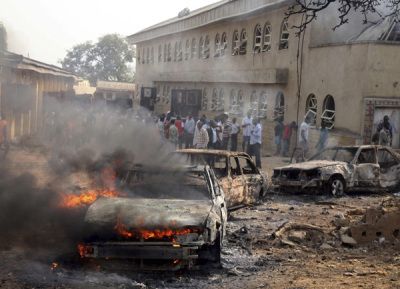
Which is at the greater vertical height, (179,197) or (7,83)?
(7,83)

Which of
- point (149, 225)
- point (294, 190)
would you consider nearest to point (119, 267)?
point (149, 225)

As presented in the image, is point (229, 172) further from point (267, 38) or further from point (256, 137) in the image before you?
point (267, 38)

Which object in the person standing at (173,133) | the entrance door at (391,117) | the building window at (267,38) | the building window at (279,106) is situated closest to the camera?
the person standing at (173,133)

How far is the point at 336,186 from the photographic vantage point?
13.3 meters

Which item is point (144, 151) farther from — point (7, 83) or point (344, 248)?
point (344, 248)

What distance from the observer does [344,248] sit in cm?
818

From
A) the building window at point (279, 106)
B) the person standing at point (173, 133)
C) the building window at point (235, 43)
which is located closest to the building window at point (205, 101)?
the building window at point (235, 43)

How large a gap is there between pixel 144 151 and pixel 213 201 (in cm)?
902

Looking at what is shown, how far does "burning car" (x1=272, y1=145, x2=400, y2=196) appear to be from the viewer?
13.1 m

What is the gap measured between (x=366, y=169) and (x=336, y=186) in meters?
1.09

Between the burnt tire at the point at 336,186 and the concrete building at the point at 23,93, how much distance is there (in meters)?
10.1

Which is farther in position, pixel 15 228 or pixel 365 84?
pixel 365 84

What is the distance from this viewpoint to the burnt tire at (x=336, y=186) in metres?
13.2

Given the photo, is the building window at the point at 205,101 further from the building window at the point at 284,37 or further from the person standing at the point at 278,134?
the person standing at the point at 278,134
